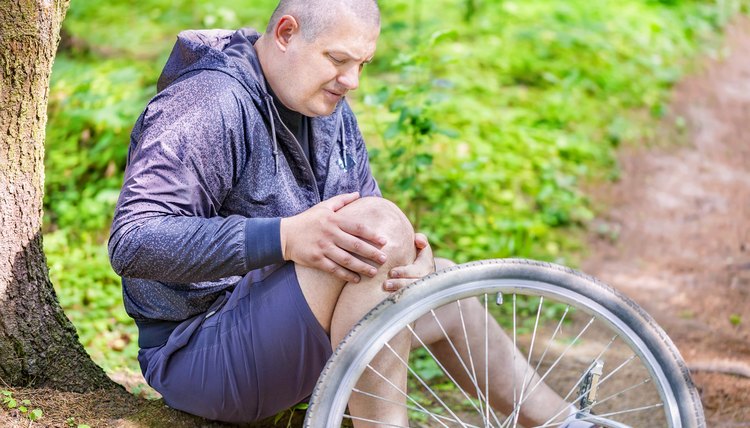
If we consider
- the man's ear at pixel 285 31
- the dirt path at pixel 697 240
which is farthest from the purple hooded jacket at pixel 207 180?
the dirt path at pixel 697 240

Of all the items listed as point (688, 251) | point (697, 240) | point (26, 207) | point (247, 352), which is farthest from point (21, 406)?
point (697, 240)

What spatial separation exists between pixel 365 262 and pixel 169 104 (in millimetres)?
625

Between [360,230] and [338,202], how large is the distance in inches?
4.1

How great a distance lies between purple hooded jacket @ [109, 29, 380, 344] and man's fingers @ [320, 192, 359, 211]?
0.14m

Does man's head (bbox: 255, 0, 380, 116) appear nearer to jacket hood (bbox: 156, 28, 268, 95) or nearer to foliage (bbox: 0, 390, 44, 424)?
jacket hood (bbox: 156, 28, 268, 95)

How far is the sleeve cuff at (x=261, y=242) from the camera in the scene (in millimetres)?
1950

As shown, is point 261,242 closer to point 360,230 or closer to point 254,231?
point 254,231

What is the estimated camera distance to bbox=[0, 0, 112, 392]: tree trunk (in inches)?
88.5

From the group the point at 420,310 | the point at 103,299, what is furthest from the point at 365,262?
the point at 103,299

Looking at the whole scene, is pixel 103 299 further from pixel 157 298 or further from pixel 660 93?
pixel 660 93

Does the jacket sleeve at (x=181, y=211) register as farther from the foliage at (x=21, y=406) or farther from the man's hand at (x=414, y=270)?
the foliage at (x=21, y=406)

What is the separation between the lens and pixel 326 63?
2.18 m

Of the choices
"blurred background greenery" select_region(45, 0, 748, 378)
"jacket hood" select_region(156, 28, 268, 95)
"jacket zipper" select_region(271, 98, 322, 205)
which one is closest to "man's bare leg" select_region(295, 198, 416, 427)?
"jacket zipper" select_region(271, 98, 322, 205)

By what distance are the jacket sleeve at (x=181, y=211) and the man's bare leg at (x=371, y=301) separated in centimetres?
15
